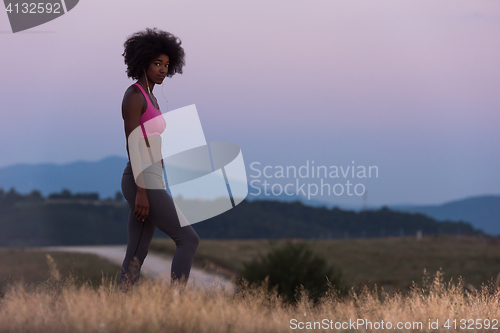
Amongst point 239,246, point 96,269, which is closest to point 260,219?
point 239,246

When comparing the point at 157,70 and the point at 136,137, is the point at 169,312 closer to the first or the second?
the point at 136,137

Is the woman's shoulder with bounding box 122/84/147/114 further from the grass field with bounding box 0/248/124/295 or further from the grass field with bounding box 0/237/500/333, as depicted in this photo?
the grass field with bounding box 0/248/124/295

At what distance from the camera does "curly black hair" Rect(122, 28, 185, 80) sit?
483 cm

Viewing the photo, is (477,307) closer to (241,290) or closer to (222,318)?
(241,290)

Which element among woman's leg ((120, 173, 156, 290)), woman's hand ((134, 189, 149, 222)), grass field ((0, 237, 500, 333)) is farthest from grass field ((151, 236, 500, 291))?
woman's hand ((134, 189, 149, 222))

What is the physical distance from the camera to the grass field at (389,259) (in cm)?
2533

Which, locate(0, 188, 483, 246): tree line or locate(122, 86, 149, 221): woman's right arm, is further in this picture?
locate(0, 188, 483, 246): tree line

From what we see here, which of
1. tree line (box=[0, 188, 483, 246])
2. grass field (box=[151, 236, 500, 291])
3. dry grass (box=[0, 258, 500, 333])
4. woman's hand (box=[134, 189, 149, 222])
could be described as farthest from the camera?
tree line (box=[0, 188, 483, 246])

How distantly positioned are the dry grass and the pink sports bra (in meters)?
1.34

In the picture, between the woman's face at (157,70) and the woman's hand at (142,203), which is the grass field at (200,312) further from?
the woman's face at (157,70)

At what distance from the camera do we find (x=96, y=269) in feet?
73.5

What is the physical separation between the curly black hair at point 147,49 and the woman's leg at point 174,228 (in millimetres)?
1257

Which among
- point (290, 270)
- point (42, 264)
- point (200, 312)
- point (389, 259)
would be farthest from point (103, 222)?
point (200, 312)

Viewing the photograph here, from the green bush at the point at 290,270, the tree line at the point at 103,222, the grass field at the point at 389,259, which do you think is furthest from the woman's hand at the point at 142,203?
the tree line at the point at 103,222
